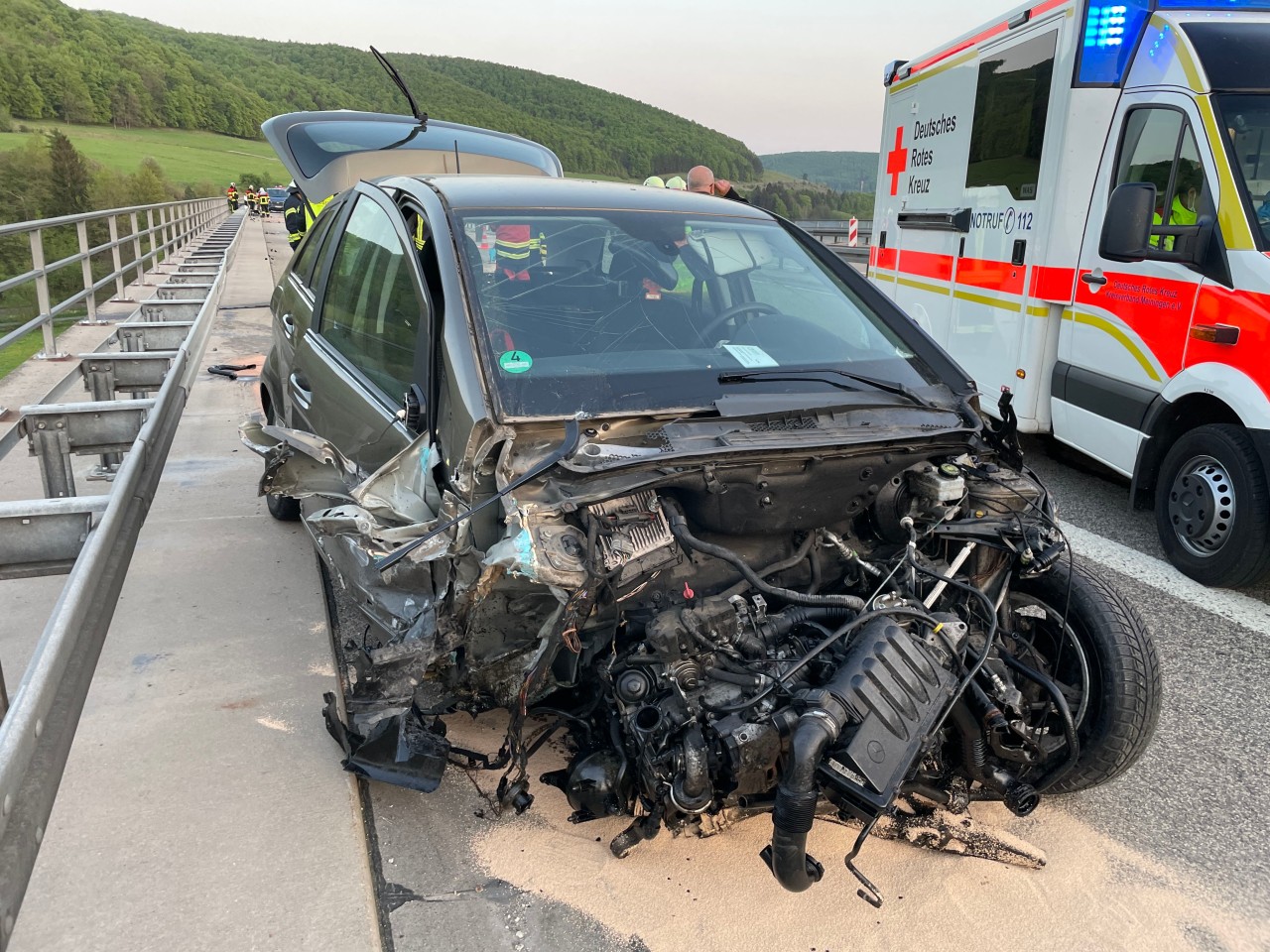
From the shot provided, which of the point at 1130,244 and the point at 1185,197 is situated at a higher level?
the point at 1185,197

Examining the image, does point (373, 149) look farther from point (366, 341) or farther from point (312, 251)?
point (366, 341)

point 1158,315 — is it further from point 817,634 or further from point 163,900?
point 163,900

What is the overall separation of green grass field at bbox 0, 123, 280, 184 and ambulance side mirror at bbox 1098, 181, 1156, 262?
90254 mm

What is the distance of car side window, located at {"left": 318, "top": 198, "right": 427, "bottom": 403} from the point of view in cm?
320

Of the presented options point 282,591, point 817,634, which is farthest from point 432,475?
point 282,591

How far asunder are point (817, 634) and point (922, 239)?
5999mm

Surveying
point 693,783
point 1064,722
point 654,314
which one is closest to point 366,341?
point 654,314

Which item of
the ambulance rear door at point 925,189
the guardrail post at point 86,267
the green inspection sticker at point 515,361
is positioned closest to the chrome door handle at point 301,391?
the green inspection sticker at point 515,361

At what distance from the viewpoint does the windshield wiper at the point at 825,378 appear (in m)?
2.93

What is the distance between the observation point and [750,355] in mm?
3090

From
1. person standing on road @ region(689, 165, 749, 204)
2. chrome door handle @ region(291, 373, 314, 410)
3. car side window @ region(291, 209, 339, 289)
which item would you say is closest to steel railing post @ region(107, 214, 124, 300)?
person standing on road @ region(689, 165, 749, 204)

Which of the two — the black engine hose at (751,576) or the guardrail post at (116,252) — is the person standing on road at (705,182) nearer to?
the black engine hose at (751,576)

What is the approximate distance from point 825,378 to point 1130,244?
2.58m

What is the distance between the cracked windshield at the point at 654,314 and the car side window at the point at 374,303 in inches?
13.1
